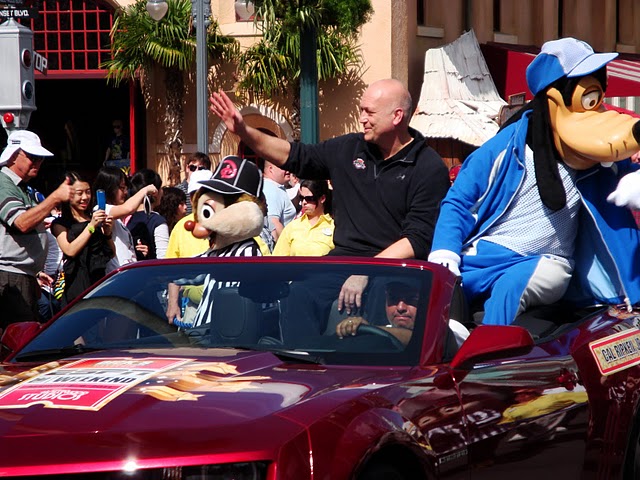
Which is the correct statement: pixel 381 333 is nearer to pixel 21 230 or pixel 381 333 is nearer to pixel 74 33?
pixel 21 230

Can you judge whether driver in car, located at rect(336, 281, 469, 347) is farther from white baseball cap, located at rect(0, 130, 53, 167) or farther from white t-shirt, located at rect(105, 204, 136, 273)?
white t-shirt, located at rect(105, 204, 136, 273)

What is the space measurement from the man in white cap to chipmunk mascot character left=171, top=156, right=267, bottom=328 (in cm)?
182

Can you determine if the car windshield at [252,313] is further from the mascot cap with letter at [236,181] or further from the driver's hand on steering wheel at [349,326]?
the mascot cap with letter at [236,181]

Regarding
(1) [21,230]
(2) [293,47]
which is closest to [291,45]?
(2) [293,47]

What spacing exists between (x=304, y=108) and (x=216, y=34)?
23.9 ft

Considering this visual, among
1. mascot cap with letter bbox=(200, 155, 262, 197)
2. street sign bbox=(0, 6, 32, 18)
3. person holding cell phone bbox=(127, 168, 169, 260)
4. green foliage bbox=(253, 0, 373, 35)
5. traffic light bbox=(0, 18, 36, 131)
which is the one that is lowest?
person holding cell phone bbox=(127, 168, 169, 260)

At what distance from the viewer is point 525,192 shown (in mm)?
7012

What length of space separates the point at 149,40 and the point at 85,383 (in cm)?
2198

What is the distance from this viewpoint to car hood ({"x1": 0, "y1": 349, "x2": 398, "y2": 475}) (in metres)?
4.05

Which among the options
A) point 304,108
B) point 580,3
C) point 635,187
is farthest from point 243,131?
point 580,3

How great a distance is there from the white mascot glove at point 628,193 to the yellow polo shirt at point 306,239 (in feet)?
11.7

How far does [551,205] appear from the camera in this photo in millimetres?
6902

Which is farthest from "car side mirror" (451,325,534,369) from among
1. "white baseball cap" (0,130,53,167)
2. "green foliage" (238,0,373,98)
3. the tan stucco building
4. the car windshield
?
the tan stucco building

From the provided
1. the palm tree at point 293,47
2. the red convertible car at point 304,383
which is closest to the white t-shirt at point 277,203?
the red convertible car at point 304,383
